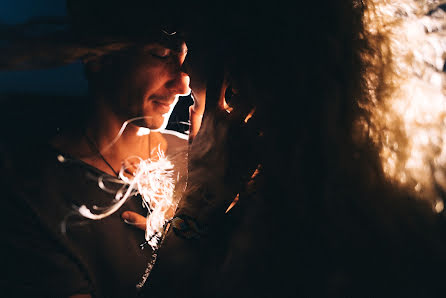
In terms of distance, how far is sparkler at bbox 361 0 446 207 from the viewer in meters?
0.81

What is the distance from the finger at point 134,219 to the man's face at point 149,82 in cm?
56

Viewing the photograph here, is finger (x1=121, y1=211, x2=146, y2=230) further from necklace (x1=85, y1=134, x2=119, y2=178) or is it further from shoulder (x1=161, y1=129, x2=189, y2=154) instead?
shoulder (x1=161, y1=129, x2=189, y2=154)

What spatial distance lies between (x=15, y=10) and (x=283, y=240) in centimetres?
285

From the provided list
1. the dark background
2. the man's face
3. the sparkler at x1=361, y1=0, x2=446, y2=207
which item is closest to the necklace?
the man's face

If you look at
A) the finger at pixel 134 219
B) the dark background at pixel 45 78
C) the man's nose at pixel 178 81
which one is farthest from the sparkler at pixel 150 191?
the dark background at pixel 45 78

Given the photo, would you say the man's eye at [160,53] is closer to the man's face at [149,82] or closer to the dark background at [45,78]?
the man's face at [149,82]

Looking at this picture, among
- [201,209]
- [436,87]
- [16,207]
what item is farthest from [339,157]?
[16,207]

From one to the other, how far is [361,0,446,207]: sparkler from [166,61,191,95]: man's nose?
112cm

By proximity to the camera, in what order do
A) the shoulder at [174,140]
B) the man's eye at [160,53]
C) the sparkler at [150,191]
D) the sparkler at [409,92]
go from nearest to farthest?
the sparkler at [409,92]
the sparkler at [150,191]
the man's eye at [160,53]
the shoulder at [174,140]

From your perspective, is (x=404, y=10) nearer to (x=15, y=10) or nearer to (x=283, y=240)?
(x=283, y=240)

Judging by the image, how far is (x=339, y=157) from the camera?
3.25 feet

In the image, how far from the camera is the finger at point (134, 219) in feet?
5.85

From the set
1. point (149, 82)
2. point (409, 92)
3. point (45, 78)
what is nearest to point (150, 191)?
point (149, 82)

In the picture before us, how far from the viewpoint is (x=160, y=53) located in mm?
1758
